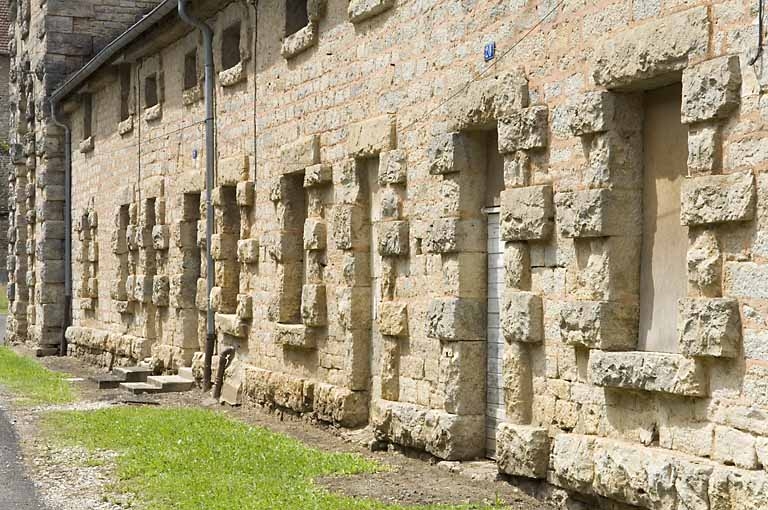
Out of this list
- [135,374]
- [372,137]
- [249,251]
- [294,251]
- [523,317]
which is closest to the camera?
[523,317]

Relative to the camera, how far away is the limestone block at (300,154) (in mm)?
12031

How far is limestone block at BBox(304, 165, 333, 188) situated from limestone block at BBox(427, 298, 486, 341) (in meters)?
2.79

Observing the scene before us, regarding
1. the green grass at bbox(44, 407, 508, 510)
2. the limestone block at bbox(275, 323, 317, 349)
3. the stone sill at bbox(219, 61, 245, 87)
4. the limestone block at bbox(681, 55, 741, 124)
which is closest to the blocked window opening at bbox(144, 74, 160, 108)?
the stone sill at bbox(219, 61, 245, 87)

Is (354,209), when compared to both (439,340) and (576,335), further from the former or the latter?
(576,335)

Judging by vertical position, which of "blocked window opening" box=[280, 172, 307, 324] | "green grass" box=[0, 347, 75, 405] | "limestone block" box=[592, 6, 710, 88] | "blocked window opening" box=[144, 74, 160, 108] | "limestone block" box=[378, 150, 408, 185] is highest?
"blocked window opening" box=[144, 74, 160, 108]

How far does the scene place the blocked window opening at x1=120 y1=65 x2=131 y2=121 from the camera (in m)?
19.9

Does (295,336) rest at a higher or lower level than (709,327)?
lower

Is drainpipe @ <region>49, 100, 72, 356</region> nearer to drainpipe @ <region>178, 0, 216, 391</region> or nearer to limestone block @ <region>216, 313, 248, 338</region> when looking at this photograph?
drainpipe @ <region>178, 0, 216, 391</region>

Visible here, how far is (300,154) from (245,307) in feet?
8.31

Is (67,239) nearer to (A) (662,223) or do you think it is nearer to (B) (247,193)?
(B) (247,193)

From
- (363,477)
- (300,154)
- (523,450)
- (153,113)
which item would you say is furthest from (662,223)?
(153,113)

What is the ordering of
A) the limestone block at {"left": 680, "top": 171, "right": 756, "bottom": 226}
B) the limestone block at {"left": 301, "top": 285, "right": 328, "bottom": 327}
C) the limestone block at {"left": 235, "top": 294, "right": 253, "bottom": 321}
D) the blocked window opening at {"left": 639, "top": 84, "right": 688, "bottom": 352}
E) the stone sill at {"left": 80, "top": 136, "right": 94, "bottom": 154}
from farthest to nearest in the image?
the stone sill at {"left": 80, "top": 136, "right": 94, "bottom": 154}, the limestone block at {"left": 235, "top": 294, "right": 253, "bottom": 321}, the limestone block at {"left": 301, "top": 285, "right": 328, "bottom": 327}, the blocked window opening at {"left": 639, "top": 84, "right": 688, "bottom": 352}, the limestone block at {"left": 680, "top": 171, "right": 756, "bottom": 226}

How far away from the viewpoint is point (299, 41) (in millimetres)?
12344

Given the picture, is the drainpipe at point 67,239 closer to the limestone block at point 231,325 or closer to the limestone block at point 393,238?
the limestone block at point 231,325
